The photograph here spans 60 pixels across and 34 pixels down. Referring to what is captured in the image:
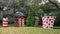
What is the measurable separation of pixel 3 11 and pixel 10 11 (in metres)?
1.04

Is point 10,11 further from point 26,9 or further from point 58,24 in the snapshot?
point 58,24

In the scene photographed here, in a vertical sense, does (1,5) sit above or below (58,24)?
above

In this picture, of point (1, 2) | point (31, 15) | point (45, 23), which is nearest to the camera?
point (45, 23)

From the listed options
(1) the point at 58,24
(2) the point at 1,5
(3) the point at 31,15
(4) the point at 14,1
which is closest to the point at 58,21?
(1) the point at 58,24

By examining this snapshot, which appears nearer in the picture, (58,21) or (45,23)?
(45,23)

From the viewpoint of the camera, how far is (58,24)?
26453 mm

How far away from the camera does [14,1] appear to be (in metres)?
26.7

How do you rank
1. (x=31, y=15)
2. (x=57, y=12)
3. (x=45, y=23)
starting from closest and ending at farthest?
(x=45, y=23) → (x=31, y=15) → (x=57, y=12)

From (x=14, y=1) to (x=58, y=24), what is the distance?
20.8ft

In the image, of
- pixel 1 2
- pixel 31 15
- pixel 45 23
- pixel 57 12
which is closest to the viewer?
pixel 45 23

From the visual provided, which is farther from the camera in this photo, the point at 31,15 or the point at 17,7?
the point at 17,7

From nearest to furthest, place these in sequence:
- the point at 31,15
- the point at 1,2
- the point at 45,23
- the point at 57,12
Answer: the point at 45,23 → the point at 31,15 → the point at 57,12 → the point at 1,2

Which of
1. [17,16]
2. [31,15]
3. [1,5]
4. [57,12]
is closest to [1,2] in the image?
[1,5]

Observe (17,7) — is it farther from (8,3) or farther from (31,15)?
(31,15)
